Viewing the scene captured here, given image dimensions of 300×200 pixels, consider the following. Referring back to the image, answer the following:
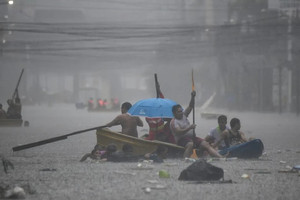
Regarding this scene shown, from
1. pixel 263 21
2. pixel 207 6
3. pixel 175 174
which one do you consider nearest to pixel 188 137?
pixel 175 174

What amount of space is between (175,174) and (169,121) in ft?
14.2

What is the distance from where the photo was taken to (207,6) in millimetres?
109000

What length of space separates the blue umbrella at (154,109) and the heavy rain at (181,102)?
33.7 inches

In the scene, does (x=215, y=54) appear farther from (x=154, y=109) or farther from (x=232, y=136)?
(x=232, y=136)

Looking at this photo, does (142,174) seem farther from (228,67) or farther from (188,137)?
(228,67)

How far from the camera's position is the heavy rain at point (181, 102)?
37.6 feet

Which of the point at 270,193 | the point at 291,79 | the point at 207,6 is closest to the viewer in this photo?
the point at 270,193

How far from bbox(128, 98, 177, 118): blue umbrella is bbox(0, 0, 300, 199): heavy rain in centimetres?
86

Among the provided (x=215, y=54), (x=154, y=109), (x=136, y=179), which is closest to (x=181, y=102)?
(x=215, y=54)

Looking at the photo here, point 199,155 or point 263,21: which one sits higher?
point 263,21

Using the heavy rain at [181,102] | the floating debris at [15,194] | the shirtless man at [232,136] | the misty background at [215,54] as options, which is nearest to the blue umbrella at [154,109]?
the heavy rain at [181,102]

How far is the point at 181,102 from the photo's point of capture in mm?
92812

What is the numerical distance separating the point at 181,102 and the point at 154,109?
76030 mm

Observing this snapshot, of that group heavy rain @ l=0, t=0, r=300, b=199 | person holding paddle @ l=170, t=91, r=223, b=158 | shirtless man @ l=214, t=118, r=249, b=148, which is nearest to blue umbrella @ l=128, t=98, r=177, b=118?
person holding paddle @ l=170, t=91, r=223, b=158
